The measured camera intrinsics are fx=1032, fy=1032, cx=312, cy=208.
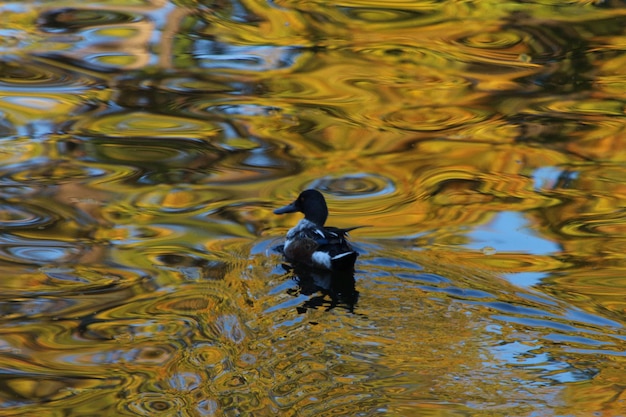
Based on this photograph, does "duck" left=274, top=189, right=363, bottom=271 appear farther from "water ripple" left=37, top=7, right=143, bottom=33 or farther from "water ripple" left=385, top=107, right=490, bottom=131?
"water ripple" left=37, top=7, right=143, bottom=33

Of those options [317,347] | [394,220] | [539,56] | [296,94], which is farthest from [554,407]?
A: [539,56]

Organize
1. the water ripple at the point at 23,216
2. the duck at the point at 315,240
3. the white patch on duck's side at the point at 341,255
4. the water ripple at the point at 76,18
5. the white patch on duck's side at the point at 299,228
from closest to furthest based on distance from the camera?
the white patch on duck's side at the point at 341,255, the duck at the point at 315,240, the white patch on duck's side at the point at 299,228, the water ripple at the point at 23,216, the water ripple at the point at 76,18

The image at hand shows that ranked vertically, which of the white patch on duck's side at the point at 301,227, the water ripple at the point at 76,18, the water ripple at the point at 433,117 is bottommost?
the white patch on duck's side at the point at 301,227

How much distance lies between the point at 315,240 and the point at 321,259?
0.18 metres

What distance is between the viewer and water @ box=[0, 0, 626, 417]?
6148 millimetres

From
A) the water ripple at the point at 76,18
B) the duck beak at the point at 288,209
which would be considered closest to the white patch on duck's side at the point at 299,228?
the duck beak at the point at 288,209

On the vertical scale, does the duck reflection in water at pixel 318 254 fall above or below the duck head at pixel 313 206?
below

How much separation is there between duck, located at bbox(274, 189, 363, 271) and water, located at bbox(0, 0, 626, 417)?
0.49 feet

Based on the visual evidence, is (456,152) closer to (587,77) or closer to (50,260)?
(587,77)

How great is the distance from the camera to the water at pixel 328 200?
615 cm

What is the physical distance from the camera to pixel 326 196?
9.16 meters

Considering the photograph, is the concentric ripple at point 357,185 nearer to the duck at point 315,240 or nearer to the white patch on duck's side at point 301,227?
the duck at point 315,240

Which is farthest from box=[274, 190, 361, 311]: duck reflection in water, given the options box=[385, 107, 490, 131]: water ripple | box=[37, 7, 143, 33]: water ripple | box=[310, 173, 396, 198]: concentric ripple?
box=[37, 7, 143, 33]: water ripple

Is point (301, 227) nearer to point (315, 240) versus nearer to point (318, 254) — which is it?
point (315, 240)
